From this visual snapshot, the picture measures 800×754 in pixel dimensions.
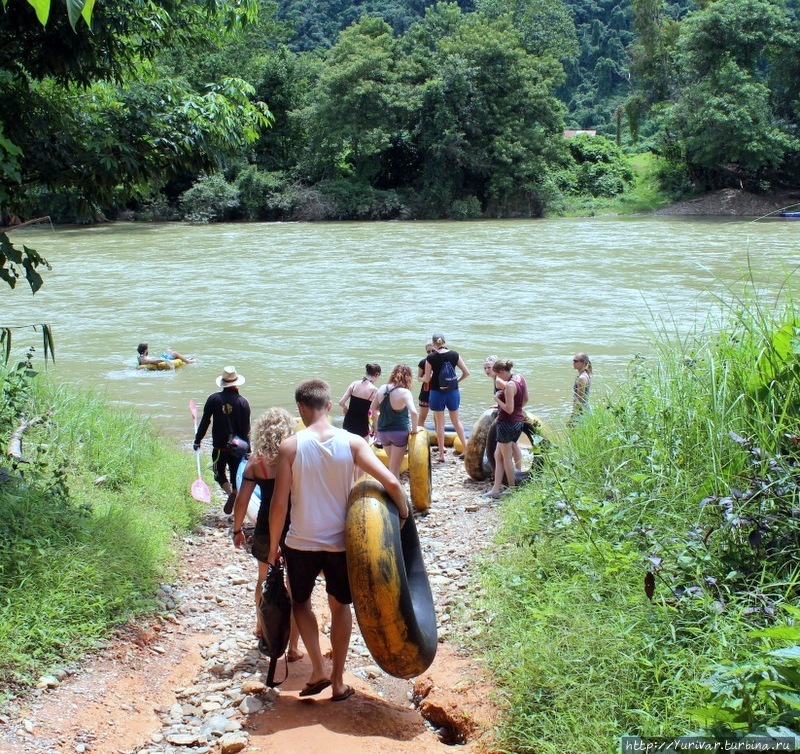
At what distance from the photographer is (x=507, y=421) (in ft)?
29.9

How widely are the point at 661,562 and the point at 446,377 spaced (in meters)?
6.76

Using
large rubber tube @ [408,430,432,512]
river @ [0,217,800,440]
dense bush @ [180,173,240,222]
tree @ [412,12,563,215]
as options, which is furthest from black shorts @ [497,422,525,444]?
dense bush @ [180,173,240,222]

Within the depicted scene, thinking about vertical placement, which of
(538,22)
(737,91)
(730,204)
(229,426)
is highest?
(538,22)

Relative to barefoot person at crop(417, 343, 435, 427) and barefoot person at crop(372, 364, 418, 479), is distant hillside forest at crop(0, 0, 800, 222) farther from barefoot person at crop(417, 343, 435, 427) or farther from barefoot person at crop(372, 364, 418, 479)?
barefoot person at crop(372, 364, 418, 479)

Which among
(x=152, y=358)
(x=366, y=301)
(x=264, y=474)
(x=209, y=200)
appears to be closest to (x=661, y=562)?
(x=264, y=474)

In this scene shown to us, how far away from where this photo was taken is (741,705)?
10.4 ft

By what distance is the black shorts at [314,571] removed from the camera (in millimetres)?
4766

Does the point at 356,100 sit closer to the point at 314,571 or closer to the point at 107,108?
the point at 107,108

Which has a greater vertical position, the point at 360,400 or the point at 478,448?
the point at 360,400

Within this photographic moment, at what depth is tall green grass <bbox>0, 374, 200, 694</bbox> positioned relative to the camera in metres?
5.20

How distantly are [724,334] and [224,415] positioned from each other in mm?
4541

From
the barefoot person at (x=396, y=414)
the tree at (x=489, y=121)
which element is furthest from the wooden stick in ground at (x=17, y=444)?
the tree at (x=489, y=121)

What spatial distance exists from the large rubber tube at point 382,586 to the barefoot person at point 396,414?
4.53 meters

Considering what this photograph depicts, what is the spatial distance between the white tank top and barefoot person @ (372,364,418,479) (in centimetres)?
453
